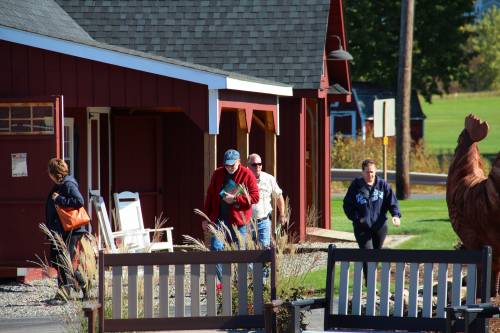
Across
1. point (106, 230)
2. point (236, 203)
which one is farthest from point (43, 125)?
point (236, 203)

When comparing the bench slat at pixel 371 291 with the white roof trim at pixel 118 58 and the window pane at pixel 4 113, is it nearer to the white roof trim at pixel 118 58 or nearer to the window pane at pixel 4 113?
the white roof trim at pixel 118 58

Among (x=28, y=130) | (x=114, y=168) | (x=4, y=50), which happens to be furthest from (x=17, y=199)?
(x=114, y=168)

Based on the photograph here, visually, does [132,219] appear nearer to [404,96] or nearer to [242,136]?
[242,136]

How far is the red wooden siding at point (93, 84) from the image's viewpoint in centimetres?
1633

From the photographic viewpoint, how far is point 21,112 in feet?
51.5

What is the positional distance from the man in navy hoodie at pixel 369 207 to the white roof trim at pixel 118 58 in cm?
261

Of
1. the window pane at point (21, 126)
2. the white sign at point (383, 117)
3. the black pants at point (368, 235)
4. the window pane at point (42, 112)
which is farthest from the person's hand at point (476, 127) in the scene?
the white sign at point (383, 117)

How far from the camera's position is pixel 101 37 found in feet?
70.6

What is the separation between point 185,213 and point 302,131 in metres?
2.26

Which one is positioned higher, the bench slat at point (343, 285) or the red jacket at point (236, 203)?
the red jacket at point (236, 203)

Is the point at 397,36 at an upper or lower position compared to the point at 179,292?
upper

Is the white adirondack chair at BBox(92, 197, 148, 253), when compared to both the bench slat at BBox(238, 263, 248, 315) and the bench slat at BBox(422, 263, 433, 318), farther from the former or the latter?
the bench slat at BBox(422, 263, 433, 318)

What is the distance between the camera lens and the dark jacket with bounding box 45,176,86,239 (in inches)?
547

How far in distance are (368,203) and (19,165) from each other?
4.36 m
